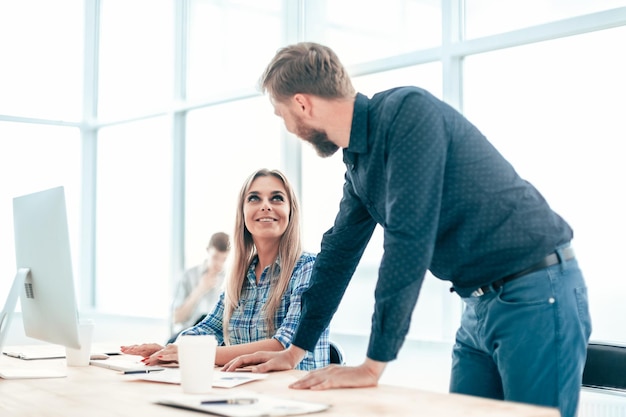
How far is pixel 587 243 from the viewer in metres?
3.69

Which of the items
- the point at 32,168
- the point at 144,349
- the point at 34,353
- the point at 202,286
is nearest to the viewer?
the point at 144,349

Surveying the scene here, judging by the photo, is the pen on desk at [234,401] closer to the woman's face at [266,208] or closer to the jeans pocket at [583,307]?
the jeans pocket at [583,307]

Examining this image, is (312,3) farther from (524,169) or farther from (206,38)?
(524,169)

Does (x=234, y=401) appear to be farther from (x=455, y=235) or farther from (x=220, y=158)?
(x=220, y=158)

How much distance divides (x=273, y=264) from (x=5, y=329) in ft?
2.96

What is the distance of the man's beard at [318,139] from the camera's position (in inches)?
77.9

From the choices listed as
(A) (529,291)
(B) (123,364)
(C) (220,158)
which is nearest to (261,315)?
(B) (123,364)

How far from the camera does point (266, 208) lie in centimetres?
292

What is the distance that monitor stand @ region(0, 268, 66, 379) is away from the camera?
6.88 feet

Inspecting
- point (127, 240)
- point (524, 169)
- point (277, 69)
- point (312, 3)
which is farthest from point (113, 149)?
point (277, 69)

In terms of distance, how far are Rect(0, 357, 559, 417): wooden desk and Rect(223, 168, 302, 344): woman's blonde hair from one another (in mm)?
716

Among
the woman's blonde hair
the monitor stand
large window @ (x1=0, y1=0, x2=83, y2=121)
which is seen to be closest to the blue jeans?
the woman's blonde hair

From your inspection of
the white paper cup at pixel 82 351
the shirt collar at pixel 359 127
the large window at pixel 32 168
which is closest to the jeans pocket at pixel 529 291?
the shirt collar at pixel 359 127

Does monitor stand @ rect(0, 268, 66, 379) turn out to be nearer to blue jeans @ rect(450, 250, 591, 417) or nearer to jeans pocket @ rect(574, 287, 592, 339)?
blue jeans @ rect(450, 250, 591, 417)
